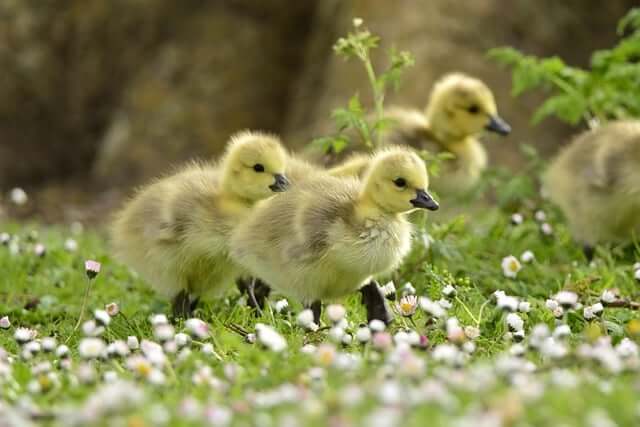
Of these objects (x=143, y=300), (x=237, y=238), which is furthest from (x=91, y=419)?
(x=143, y=300)

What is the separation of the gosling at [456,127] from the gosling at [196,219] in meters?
1.79

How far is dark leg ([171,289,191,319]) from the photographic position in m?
5.00

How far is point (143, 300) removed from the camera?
559cm

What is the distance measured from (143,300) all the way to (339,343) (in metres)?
1.88

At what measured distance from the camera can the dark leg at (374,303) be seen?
14.3 ft

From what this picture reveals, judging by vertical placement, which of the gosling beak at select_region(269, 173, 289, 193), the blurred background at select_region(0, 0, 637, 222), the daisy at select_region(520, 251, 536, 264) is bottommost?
the blurred background at select_region(0, 0, 637, 222)

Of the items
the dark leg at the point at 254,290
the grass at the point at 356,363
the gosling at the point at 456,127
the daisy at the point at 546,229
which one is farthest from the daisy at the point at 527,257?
the dark leg at the point at 254,290

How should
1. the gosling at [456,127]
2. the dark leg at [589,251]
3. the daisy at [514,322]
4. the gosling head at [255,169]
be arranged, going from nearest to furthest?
the daisy at [514,322] → the gosling head at [255,169] → the dark leg at [589,251] → the gosling at [456,127]

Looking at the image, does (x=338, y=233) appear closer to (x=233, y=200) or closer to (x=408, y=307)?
(x=408, y=307)

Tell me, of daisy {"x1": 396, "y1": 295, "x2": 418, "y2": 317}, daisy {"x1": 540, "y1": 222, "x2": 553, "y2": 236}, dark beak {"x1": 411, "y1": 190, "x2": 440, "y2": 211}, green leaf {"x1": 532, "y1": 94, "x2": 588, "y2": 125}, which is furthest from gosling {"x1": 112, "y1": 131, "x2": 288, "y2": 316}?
green leaf {"x1": 532, "y1": 94, "x2": 588, "y2": 125}

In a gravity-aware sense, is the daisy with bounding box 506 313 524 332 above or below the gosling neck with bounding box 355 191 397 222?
below

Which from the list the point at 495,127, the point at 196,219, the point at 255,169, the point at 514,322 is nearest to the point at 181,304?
the point at 196,219

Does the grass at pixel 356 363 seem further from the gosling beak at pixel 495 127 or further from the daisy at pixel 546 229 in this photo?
the gosling beak at pixel 495 127

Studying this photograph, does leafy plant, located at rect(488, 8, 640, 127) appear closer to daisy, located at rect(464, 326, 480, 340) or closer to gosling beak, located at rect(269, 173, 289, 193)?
gosling beak, located at rect(269, 173, 289, 193)
